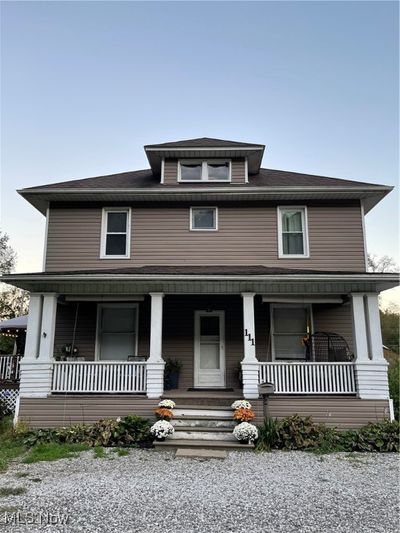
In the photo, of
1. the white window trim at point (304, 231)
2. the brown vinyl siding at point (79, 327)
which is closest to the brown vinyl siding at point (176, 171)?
the white window trim at point (304, 231)

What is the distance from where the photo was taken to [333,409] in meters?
7.72

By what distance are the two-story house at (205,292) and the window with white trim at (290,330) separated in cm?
3

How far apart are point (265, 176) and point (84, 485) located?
9.58 m

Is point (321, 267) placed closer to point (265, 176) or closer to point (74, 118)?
point (265, 176)

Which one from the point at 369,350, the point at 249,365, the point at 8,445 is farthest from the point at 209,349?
the point at 8,445

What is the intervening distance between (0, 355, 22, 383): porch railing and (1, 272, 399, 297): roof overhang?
154 inches

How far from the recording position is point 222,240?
10266mm

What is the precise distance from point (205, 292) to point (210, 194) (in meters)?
3.17

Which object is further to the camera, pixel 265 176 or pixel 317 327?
pixel 265 176

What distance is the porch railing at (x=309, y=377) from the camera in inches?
313

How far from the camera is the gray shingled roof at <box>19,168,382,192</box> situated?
1031 centimetres

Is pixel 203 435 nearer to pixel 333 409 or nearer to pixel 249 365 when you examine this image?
pixel 249 365

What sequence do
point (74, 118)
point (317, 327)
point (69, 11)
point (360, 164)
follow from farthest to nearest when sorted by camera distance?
point (360, 164) → point (74, 118) → point (69, 11) → point (317, 327)

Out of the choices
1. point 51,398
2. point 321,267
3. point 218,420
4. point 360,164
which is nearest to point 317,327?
point 321,267
